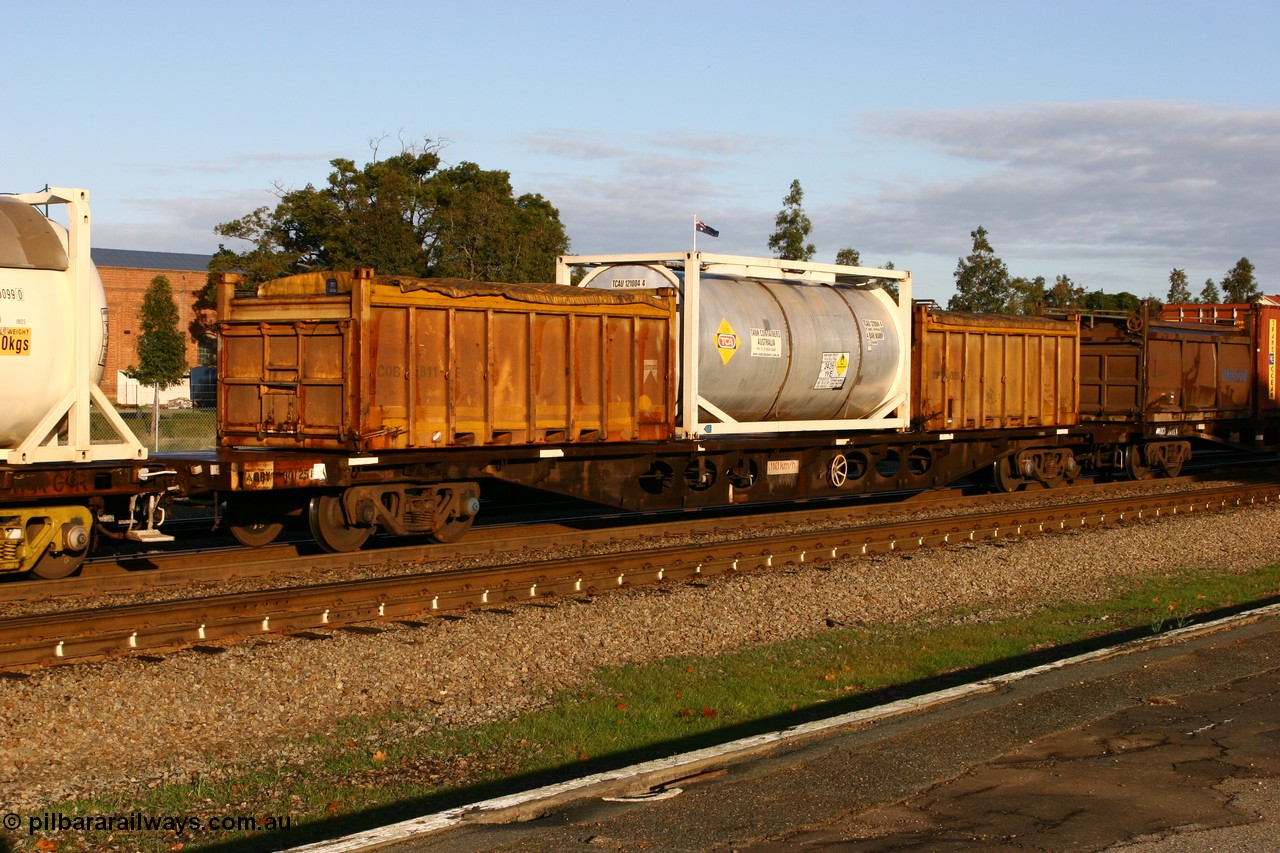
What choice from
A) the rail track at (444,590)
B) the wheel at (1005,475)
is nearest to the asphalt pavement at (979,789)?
the rail track at (444,590)

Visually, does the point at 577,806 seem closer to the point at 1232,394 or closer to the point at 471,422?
the point at 471,422

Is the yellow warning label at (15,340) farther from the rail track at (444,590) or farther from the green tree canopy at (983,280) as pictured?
the green tree canopy at (983,280)

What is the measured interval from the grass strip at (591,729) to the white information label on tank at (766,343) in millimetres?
5887

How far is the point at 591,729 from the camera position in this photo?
7820mm

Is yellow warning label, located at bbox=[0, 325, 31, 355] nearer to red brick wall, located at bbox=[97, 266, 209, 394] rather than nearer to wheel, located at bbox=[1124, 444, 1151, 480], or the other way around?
wheel, located at bbox=[1124, 444, 1151, 480]

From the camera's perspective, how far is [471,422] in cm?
1437

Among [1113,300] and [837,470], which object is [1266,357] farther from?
[1113,300]

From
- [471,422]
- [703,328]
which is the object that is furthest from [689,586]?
[703,328]

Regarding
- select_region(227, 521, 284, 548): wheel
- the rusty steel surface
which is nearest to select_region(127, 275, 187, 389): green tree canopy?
select_region(227, 521, 284, 548): wheel

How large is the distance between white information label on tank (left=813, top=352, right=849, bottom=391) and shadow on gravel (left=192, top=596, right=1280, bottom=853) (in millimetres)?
7778

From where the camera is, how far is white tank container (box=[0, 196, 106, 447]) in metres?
10.8

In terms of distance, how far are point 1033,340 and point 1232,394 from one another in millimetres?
7506

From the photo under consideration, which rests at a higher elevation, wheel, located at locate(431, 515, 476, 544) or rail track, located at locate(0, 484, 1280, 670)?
wheel, located at locate(431, 515, 476, 544)

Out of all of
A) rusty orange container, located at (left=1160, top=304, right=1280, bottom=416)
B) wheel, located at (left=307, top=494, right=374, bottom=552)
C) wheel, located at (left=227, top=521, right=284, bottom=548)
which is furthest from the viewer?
rusty orange container, located at (left=1160, top=304, right=1280, bottom=416)
